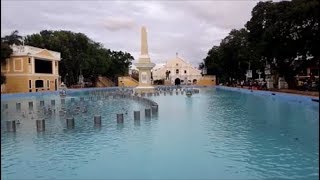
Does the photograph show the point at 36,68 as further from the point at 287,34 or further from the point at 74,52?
the point at 287,34

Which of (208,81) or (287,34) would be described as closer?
(287,34)

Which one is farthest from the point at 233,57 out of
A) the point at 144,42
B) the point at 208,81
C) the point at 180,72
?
the point at 180,72

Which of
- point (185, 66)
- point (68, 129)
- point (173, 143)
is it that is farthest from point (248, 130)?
point (185, 66)

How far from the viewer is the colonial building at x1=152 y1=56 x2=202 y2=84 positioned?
4090 inches

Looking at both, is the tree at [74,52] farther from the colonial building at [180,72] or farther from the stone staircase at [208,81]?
the colonial building at [180,72]

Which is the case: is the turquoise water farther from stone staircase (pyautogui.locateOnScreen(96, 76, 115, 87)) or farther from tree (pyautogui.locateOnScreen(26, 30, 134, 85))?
stone staircase (pyautogui.locateOnScreen(96, 76, 115, 87))

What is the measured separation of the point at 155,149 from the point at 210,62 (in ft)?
252

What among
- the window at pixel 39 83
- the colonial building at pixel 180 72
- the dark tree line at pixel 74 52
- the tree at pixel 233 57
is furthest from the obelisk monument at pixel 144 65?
the colonial building at pixel 180 72

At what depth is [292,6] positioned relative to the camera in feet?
129

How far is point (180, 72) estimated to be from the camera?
10506cm

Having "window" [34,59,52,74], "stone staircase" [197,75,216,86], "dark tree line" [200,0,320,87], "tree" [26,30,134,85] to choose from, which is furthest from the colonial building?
"dark tree line" [200,0,320,87]

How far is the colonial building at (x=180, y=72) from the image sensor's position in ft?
341

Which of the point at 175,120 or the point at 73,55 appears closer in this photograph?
the point at 175,120

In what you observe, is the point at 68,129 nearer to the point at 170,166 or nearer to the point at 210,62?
the point at 170,166
